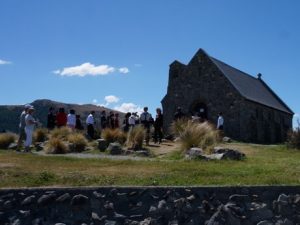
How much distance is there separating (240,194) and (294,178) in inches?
81.6

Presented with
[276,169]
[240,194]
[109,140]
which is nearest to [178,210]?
[240,194]

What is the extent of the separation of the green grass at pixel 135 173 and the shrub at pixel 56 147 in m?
4.65

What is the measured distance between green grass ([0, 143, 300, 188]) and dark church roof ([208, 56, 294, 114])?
20361 millimetres

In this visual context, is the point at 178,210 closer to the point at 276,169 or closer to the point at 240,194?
the point at 240,194

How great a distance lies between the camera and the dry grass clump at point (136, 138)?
66.3 ft

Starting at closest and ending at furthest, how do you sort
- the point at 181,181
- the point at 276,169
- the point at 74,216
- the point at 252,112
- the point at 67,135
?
the point at 74,216 → the point at 181,181 → the point at 276,169 → the point at 67,135 → the point at 252,112

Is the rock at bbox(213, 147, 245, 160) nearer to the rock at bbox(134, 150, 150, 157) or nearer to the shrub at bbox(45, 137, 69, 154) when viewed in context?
the rock at bbox(134, 150, 150, 157)

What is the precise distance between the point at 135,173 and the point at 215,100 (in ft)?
73.6

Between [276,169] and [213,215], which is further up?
[276,169]

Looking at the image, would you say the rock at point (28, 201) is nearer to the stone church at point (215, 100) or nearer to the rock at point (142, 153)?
the rock at point (142, 153)

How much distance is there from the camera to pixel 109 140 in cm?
2195

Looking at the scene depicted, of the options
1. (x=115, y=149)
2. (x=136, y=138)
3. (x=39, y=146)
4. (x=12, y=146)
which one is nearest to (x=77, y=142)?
(x=39, y=146)

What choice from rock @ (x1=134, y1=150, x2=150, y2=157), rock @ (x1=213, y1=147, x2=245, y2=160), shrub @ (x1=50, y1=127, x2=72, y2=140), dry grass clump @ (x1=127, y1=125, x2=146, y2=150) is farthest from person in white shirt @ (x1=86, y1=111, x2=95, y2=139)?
rock @ (x1=213, y1=147, x2=245, y2=160)

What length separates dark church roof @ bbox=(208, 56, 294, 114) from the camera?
3466cm
